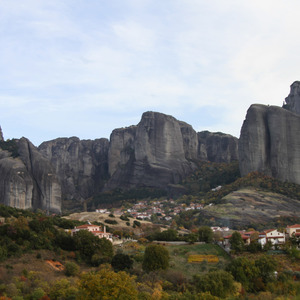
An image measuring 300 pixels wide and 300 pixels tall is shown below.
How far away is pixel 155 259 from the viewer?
138 feet

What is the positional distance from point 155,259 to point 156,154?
96556 millimetres

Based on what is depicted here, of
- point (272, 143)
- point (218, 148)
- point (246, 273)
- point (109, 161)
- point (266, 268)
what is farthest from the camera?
point (218, 148)

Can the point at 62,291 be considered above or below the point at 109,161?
below

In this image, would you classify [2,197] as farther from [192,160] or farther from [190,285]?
[190,285]

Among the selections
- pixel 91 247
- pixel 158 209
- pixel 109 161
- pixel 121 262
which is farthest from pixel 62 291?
pixel 109 161

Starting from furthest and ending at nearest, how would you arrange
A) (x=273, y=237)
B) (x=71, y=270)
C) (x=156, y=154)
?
(x=156, y=154) → (x=273, y=237) → (x=71, y=270)

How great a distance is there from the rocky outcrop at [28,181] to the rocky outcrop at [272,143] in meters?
50.5

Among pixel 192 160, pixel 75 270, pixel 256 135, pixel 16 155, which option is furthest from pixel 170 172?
pixel 75 270

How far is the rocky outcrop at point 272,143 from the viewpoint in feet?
356

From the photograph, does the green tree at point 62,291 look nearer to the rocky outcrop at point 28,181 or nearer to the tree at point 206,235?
the tree at point 206,235

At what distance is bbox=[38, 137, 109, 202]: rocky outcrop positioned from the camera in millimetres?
158375

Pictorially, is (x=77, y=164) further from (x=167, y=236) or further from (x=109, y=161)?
(x=167, y=236)

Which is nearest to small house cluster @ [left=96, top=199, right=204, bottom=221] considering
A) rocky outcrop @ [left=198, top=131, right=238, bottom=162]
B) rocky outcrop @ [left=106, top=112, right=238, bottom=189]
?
rocky outcrop @ [left=106, top=112, right=238, bottom=189]

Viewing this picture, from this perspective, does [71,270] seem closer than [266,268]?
No
